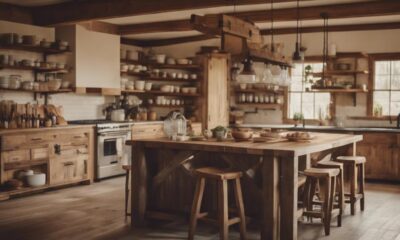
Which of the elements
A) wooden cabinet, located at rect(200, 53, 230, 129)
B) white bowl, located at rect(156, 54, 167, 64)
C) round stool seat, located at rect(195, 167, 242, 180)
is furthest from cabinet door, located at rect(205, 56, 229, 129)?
round stool seat, located at rect(195, 167, 242, 180)

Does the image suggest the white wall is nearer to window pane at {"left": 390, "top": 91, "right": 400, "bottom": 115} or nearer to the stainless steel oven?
window pane at {"left": 390, "top": 91, "right": 400, "bottom": 115}

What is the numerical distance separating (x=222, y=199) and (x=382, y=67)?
574 centimetres

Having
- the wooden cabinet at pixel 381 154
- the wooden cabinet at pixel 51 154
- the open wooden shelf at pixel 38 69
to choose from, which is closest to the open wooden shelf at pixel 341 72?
the wooden cabinet at pixel 381 154

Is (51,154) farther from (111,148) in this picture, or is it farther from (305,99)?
(305,99)

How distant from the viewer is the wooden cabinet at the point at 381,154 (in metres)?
8.11

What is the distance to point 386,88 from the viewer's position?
8.99 meters

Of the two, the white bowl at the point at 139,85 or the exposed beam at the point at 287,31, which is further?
the white bowl at the point at 139,85

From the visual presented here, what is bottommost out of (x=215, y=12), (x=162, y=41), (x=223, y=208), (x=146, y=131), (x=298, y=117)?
(x=223, y=208)

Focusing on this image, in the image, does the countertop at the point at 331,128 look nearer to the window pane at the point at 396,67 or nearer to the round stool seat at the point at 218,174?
the window pane at the point at 396,67

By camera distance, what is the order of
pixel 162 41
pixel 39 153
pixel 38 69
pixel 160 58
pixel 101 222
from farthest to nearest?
pixel 162 41 → pixel 160 58 → pixel 38 69 → pixel 39 153 → pixel 101 222

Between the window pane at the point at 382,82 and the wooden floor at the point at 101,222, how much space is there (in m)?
2.75

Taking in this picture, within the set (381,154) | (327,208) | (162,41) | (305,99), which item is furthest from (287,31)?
(327,208)

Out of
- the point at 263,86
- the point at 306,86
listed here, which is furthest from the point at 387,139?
the point at 263,86

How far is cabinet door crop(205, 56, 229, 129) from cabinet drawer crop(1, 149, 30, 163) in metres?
4.10
